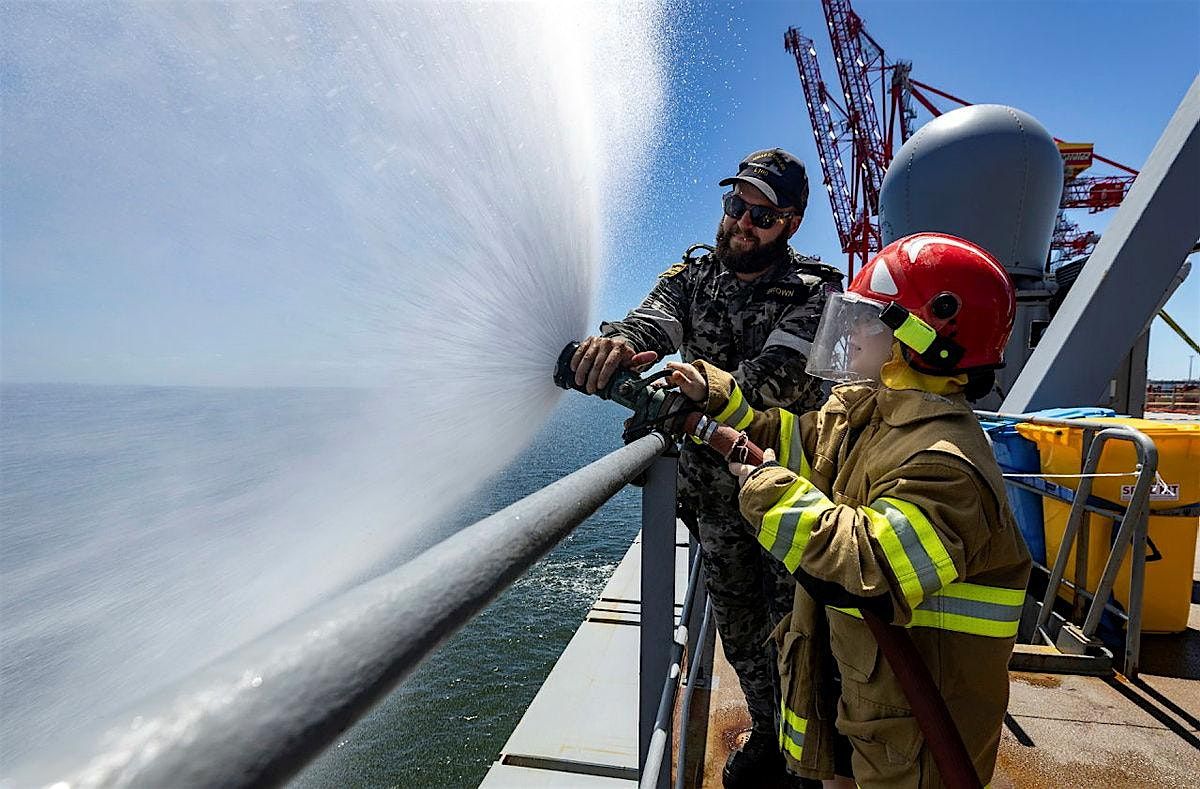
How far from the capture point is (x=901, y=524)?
147 cm

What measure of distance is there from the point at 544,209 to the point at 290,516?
1.24 m

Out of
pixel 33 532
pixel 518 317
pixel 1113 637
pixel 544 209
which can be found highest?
pixel 544 209

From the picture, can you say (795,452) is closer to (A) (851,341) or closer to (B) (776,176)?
(A) (851,341)

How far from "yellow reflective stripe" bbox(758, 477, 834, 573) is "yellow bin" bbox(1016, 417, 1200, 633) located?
10.0ft

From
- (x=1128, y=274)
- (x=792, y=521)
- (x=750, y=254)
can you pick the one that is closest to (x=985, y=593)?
(x=792, y=521)

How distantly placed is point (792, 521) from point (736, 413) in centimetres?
63

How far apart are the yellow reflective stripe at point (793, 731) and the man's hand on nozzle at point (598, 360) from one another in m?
1.07

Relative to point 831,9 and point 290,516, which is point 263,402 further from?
point 831,9

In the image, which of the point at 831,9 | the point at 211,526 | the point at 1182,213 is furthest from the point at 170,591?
the point at 831,9

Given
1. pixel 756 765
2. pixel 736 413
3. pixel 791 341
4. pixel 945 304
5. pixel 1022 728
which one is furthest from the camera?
pixel 1022 728

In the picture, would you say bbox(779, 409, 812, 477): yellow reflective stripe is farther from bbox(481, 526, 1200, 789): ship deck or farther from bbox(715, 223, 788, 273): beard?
bbox(481, 526, 1200, 789): ship deck

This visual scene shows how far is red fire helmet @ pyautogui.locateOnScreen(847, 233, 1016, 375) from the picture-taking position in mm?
1737

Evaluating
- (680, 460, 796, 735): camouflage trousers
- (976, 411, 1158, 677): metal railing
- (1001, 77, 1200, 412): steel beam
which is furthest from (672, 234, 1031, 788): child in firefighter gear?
(1001, 77, 1200, 412): steel beam

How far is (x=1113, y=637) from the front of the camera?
3859 mm
